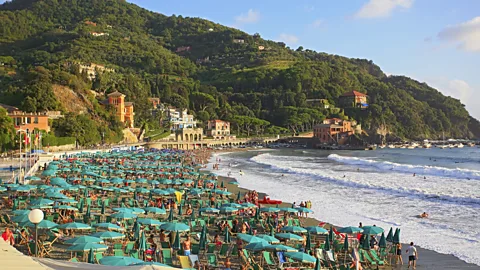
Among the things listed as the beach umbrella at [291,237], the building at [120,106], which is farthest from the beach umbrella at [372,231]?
the building at [120,106]

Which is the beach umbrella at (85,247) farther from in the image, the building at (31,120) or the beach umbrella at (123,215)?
the building at (31,120)

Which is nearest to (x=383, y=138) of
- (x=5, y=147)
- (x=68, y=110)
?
(x=68, y=110)

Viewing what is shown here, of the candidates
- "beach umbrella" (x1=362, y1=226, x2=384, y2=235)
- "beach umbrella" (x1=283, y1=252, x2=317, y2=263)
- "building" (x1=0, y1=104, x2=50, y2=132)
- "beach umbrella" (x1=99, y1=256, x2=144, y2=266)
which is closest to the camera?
"beach umbrella" (x1=99, y1=256, x2=144, y2=266)

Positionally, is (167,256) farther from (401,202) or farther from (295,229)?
(401,202)

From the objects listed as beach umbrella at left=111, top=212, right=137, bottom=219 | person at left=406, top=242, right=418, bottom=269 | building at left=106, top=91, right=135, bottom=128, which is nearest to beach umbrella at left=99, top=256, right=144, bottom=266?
beach umbrella at left=111, top=212, right=137, bottom=219

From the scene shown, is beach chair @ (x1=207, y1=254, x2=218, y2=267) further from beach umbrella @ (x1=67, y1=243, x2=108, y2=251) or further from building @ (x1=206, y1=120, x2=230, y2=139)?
building @ (x1=206, y1=120, x2=230, y2=139)

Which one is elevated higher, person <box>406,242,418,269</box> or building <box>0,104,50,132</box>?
building <box>0,104,50,132</box>
